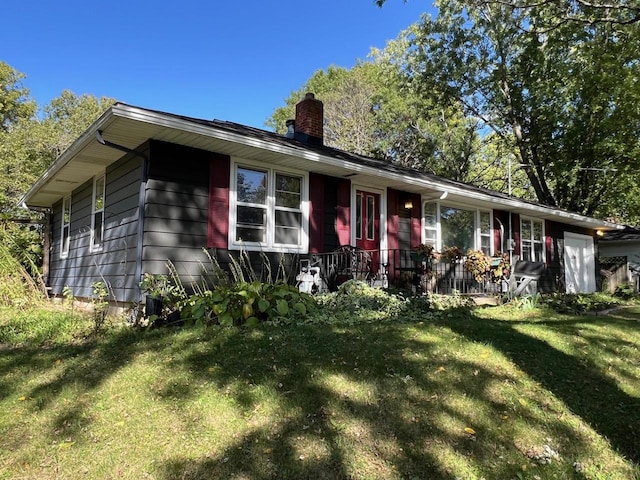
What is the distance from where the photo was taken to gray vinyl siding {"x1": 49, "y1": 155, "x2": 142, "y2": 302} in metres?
6.88

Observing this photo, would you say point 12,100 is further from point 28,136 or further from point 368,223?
point 368,223

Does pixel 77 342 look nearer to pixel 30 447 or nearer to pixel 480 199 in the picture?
pixel 30 447

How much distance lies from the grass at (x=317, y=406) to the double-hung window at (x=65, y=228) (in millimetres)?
6923

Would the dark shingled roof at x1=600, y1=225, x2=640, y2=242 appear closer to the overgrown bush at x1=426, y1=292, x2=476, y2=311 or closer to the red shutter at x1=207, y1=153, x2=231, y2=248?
the overgrown bush at x1=426, y1=292, x2=476, y2=311

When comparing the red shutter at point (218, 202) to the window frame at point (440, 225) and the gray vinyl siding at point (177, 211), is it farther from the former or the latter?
the window frame at point (440, 225)

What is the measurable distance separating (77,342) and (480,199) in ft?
29.4

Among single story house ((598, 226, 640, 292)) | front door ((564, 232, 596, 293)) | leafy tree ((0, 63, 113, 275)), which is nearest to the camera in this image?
leafy tree ((0, 63, 113, 275))

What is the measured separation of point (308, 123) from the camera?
401 inches

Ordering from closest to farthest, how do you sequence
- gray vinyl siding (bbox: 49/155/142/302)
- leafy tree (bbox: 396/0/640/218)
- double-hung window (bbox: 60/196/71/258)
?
gray vinyl siding (bbox: 49/155/142/302), double-hung window (bbox: 60/196/71/258), leafy tree (bbox: 396/0/640/218)

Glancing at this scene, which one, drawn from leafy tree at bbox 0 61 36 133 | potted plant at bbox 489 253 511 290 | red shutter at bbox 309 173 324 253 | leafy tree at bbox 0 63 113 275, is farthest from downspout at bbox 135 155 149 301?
leafy tree at bbox 0 61 36 133

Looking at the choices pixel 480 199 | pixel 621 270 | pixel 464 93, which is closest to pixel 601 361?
pixel 480 199

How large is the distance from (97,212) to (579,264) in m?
15.3

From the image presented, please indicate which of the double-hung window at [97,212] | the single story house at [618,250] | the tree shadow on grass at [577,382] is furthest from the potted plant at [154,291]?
the single story house at [618,250]

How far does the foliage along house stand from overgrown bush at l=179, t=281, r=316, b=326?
1.40m
